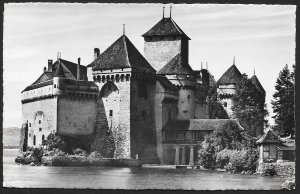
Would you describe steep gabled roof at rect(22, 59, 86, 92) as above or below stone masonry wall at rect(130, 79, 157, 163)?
above

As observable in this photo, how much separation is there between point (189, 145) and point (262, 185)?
1502 cm

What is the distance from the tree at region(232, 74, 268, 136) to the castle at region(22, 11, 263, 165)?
3.77ft

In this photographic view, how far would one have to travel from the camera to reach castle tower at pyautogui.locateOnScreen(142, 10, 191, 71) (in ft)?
134

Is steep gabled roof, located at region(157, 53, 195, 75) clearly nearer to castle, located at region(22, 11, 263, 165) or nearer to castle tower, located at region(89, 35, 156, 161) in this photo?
castle, located at region(22, 11, 263, 165)

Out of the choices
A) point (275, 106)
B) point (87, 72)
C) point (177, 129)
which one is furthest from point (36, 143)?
point (275, 106)

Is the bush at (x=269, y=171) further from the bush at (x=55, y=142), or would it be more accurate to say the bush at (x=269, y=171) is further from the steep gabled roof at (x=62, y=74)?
the steep gabled roof at (x=62, y=74)

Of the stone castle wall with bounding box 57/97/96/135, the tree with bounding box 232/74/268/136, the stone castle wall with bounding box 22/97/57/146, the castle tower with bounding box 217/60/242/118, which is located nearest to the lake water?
the stone castle wall with bounding box 57/97/96/135

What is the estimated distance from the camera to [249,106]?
3978 cm

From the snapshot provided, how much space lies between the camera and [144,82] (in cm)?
3753

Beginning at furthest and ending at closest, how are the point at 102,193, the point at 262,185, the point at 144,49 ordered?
the point at 144,49 → the point at 262,185 → the point at 102,193

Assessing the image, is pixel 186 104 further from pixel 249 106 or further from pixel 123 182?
pixel 123 182

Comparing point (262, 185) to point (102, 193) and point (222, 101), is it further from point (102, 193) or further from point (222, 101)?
point (222, 101)

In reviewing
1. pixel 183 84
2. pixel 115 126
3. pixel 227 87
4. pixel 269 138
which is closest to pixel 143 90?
pixel 115 126

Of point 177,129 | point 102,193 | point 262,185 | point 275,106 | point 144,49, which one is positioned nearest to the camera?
point 102,193
